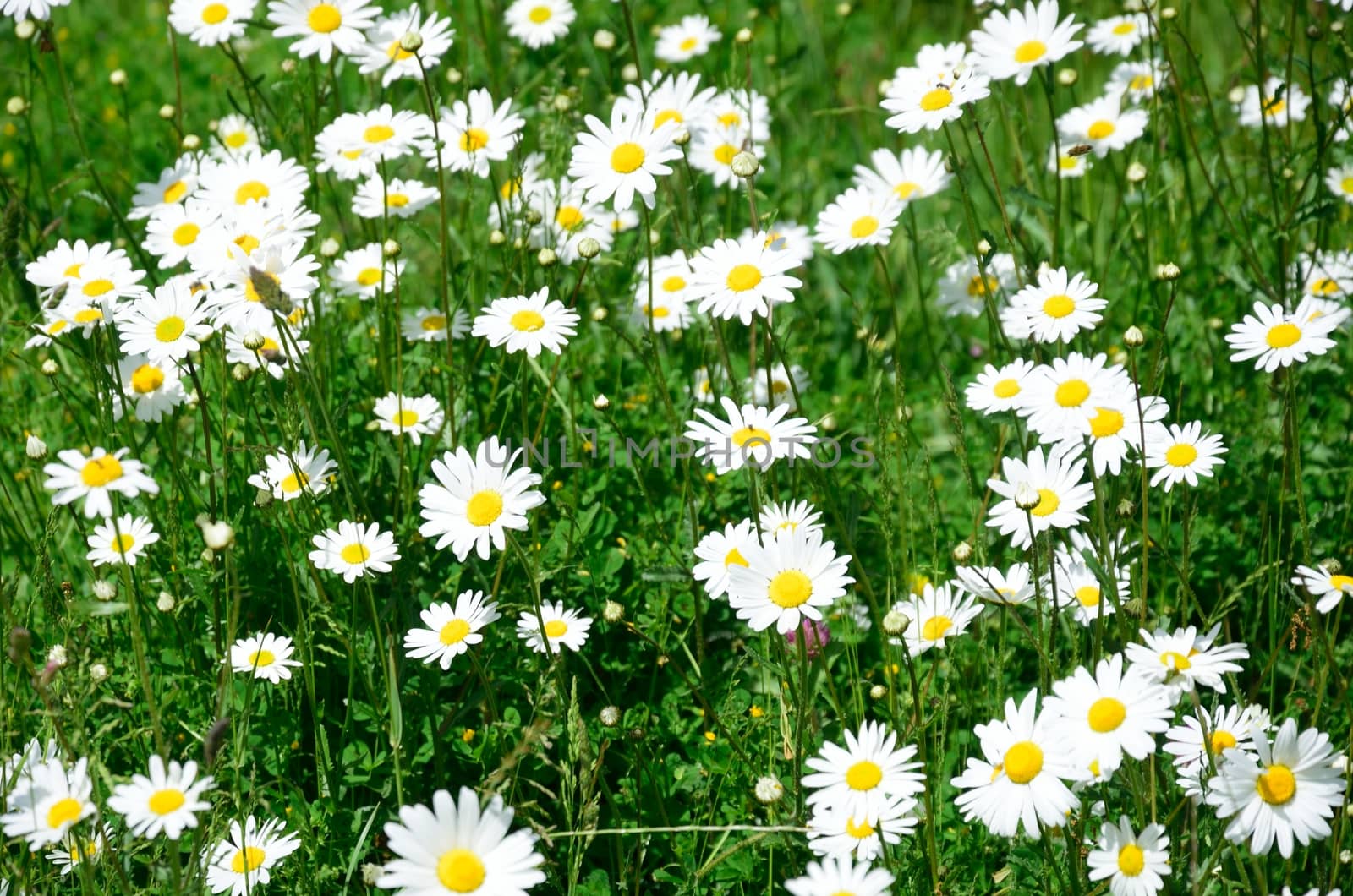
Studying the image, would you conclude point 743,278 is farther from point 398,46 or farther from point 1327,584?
point 1327,584

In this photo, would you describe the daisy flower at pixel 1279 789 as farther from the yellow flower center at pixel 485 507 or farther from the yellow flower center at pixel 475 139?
the yellow flower center at pixel 475 139

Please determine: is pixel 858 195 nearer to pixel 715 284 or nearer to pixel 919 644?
pixel 715 284

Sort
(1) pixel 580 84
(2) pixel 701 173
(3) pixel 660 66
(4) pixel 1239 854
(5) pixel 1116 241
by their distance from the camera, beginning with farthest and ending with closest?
(3) pixel 660 66
(1) pixel 580 84
(2) pixel 701 173
(5) pixel 1116 241
(4) pixel 1239 854

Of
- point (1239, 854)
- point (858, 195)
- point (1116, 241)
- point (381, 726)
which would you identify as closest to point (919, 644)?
point (1239, 854)

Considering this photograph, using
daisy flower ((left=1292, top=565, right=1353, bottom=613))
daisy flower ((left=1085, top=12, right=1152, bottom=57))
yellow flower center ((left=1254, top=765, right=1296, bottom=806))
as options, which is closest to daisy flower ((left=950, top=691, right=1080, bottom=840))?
yellow flower center ((left=1254, top=765, right=1296, bottom=806))

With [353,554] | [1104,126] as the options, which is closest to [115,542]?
[353,554]

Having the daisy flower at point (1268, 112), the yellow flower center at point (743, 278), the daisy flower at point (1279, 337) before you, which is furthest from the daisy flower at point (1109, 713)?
the daisy flower at point (1268, 112)

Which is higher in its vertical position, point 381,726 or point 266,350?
point 266,350

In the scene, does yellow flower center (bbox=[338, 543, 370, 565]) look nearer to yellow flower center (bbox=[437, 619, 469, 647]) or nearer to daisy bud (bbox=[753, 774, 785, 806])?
yellow flower center (bbox=[437, 619, 469, 647])
